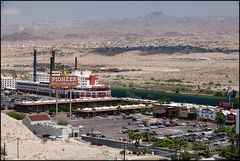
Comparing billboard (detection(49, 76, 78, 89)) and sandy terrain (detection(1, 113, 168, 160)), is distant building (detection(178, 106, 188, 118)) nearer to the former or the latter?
billboard (detection(49, 76, 78, 89))

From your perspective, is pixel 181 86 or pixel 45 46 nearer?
pixel 181 86

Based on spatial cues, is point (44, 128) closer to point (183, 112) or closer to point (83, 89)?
point (183, 112)

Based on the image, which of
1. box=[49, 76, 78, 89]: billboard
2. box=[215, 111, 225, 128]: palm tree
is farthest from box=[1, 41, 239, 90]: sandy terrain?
box=[49, 76, 78, 89]: billboard

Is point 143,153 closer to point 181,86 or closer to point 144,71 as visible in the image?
point 181,86

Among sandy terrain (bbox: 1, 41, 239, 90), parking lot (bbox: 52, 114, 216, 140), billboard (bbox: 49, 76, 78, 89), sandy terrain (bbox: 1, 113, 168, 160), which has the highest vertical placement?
billboard (bbox: 49, 76, 78, 89)

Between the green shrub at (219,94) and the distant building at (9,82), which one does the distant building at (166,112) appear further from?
the distant building at (9,82)

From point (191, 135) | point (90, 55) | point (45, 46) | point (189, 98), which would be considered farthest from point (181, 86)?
point (45, 46)
